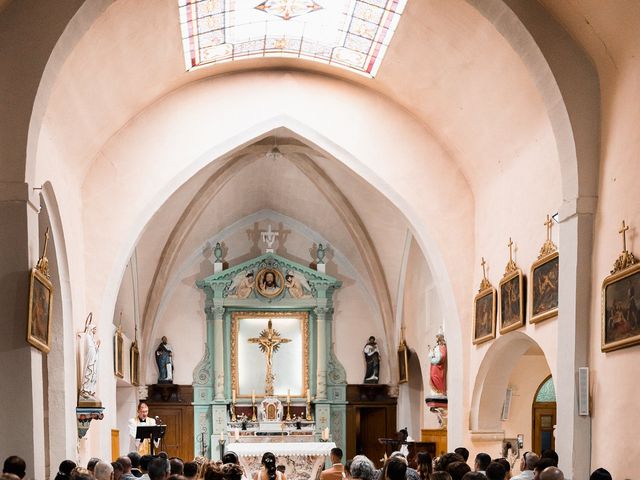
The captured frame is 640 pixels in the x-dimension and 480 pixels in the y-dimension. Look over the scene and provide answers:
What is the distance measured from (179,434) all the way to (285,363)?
2728 millimetres

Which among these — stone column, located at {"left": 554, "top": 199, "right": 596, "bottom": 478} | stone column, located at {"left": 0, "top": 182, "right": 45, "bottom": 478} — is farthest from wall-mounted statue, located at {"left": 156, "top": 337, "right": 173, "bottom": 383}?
stone column, located at {"left": 554, "top": 199, "right": 596, "bottom": 478}

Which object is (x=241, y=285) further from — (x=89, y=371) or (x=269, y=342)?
(x=89, y=371)

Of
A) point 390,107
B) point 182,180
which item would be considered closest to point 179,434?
point 182,180

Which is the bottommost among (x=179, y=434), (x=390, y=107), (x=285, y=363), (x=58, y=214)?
(x=179, y=434)

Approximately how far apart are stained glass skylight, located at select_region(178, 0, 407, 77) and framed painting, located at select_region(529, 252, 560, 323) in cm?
381

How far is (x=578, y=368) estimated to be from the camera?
9.53 metres

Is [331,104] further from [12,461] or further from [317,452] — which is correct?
[12,461]

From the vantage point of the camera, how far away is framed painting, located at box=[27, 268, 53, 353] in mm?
9148

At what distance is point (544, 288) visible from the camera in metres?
11.5

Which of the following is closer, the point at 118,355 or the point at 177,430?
the point at 118,355

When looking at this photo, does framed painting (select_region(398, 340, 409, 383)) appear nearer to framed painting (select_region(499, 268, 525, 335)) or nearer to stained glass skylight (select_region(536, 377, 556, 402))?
stained glass skylight (select_region(536, 377, 556, 402))

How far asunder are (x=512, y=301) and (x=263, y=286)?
9346 millimetres

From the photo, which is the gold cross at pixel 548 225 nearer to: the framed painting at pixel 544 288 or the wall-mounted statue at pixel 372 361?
the framed painting at pixel 544 288

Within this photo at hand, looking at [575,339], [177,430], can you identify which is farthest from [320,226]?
[575,339]
